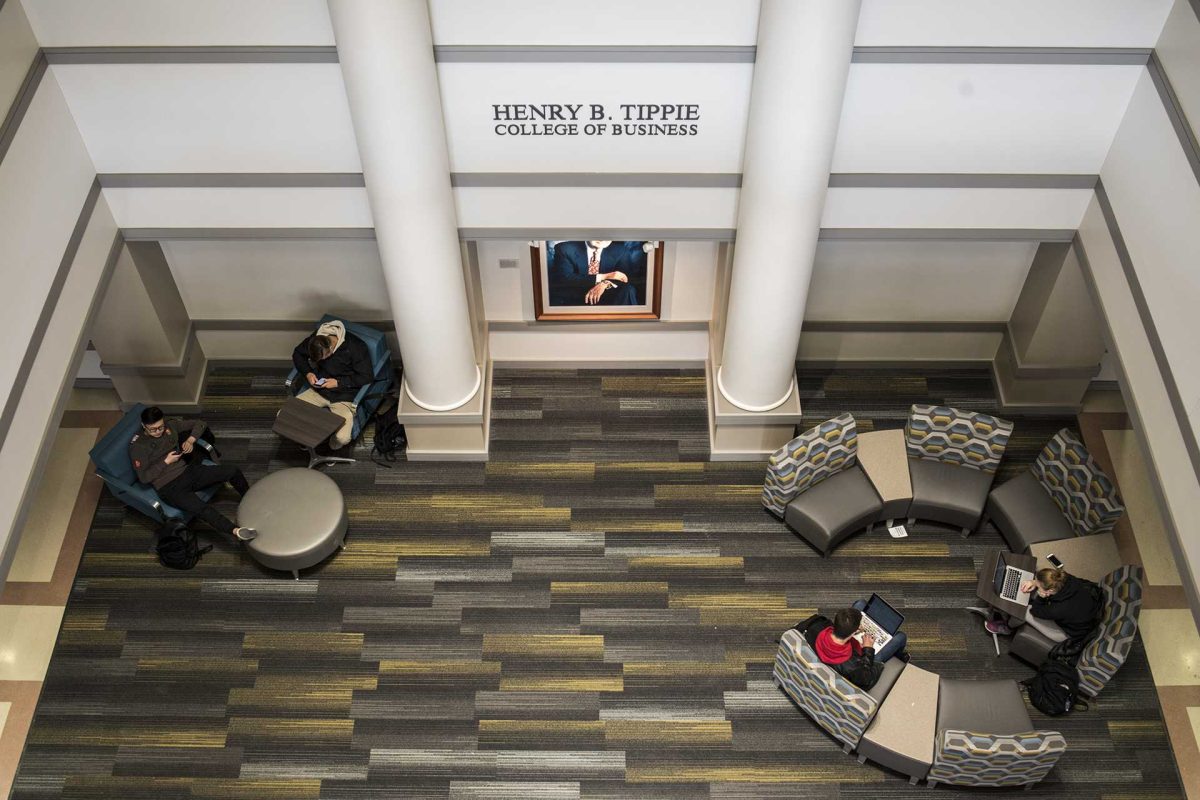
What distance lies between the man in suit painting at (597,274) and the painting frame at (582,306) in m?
0.04

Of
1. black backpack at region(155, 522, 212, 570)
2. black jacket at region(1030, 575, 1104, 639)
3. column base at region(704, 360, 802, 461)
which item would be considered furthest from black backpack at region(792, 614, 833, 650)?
black backpack at region(155, 522, 212, 570)

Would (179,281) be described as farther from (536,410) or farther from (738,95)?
(738,95)

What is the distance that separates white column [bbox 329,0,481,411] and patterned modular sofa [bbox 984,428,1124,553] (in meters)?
4.09

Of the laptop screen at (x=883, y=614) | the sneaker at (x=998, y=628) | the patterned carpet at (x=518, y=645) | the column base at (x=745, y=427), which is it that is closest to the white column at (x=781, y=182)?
the column base at (x=745, y=427)

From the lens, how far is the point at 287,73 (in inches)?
235

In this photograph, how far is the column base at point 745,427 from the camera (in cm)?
784

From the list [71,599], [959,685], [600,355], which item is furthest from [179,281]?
[959,685]

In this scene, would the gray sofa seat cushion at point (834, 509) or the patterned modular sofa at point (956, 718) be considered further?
the gray sofa seat cushion at point (834, 509)

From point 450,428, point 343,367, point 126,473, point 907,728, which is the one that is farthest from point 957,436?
point 126,473

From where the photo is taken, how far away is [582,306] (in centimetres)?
837

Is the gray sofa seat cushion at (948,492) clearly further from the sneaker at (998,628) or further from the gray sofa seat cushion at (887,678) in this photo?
the gray sofa seat cushion at (887,678)

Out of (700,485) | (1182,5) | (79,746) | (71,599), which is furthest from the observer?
(700,485)

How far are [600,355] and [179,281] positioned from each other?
11.2 ft

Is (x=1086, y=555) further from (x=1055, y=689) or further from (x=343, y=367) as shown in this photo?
(x=343, y=367)
